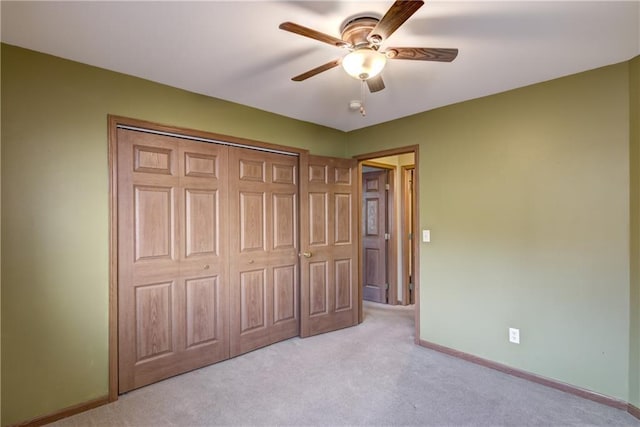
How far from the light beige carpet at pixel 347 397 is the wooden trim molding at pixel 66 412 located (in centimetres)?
5

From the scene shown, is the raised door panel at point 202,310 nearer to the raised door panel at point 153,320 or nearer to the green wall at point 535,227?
the raised door panel at point 153,320

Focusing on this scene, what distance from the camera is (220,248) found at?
9.64 ft

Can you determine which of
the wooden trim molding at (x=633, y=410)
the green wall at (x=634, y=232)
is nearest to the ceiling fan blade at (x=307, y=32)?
the green wall at (x=634, y=232)

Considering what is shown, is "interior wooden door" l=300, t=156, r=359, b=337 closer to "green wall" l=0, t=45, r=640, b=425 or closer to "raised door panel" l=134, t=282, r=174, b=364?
"green wall" l=0, t=45, r=640, b=425

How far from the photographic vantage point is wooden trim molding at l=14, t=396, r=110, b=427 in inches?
81.4

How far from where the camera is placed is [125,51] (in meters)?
2.10

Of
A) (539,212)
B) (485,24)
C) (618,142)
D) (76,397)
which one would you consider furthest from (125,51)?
(618,142)

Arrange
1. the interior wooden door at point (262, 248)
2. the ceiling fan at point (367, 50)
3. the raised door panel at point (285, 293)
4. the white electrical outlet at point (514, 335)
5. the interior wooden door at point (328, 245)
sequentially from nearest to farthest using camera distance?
the ceiling fan at point (367, 50) < the white electrical outlet at point (514, 335) < the interior wooden door at point (262, 248) < the raised door panel at point (285, 293) < the interior wooden door at point (328, 245)

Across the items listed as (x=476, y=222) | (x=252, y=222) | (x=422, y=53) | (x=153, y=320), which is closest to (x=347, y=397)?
(x=153, y=320)

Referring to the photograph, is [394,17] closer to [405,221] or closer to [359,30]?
[359,30]

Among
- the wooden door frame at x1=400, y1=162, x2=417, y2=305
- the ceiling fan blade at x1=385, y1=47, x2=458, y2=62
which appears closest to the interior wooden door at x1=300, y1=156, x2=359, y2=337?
the wooden door frame at x1=400, y1=162, x2=417, y2=305

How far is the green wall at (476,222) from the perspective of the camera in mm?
2059

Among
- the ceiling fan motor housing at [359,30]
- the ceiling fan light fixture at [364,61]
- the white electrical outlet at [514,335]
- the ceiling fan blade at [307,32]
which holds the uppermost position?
the ceiling fan motor housing at [359,30]

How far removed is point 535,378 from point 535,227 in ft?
3.91
